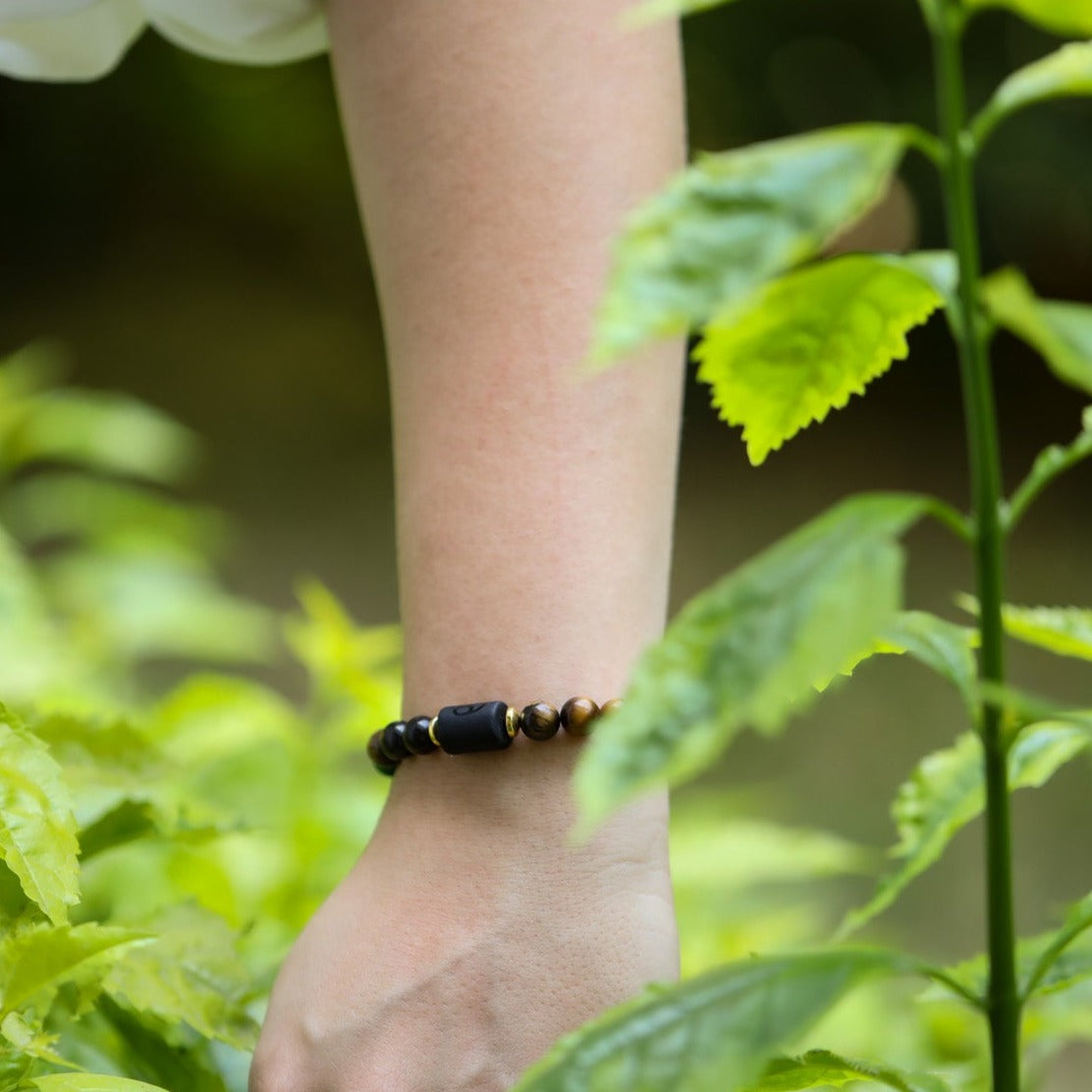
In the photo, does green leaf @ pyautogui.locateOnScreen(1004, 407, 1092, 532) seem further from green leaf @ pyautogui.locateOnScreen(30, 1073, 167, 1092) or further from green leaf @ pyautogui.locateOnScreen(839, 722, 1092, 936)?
green leaf @ pyautogui.locateOnScreen(30, 1073, 167, 1092)

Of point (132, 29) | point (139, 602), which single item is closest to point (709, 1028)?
point (132, 29)

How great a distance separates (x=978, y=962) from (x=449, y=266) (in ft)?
1.13

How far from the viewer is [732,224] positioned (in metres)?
0.31

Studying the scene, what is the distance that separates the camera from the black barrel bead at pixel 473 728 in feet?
1.81

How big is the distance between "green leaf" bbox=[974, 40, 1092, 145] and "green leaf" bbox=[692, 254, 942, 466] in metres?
0.05

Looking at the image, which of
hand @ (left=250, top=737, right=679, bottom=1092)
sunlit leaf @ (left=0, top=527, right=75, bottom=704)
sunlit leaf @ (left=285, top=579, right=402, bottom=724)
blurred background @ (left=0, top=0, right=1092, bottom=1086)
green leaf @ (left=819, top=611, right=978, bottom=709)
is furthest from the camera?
blurred background @ (left=0, top=0, right=1092, bottom=1086)

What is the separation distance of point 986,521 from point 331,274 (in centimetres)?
389

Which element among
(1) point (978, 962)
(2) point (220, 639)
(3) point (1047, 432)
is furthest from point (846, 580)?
(3) point (1047, 432)

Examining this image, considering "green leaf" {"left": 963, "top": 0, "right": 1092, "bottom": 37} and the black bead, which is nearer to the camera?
"green leaf" {"left": 963, "top": 0, "right": 1092, "bottom": 37}

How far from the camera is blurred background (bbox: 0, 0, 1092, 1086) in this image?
139 inches

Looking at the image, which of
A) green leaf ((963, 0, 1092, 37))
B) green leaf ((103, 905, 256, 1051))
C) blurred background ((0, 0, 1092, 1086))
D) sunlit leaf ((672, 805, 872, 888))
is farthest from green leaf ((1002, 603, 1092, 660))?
blurred background ((0, 0, 1092, 1086))

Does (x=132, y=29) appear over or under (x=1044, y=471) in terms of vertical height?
over

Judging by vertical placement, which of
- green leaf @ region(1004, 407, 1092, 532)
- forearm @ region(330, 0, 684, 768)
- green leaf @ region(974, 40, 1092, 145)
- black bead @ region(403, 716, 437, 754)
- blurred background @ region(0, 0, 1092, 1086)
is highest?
blurred background @ region(0, 0, 1092, 1086)

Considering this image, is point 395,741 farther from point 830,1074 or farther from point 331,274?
point 331,274
